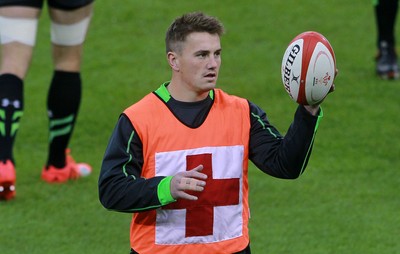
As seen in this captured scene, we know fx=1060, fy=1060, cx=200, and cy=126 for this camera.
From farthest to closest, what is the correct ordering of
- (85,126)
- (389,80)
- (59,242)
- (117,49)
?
(117,49) < (389,80) < (85,126) < (59,242)

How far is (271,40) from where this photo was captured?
10.0 metres

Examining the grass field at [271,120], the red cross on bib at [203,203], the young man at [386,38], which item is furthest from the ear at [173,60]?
the young man at [386,38]

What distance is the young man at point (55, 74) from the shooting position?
633 centimetres

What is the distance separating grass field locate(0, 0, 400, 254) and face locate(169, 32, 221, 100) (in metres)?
1.66

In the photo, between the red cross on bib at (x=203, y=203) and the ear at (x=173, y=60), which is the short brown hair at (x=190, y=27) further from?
the red cross on bib at (x=203, y=203)

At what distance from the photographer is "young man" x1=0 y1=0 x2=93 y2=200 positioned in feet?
20.8

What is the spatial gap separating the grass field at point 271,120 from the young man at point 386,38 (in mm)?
139

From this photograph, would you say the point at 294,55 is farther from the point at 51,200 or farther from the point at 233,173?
the point at 51,200

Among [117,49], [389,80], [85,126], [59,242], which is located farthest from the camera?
[117,49]

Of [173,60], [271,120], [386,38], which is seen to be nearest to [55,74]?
[271,120]

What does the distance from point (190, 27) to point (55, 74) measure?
2501 mm

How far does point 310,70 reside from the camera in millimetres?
4340

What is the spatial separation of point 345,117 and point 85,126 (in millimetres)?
1993

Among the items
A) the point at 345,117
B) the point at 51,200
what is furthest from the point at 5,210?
the point at 345,117
